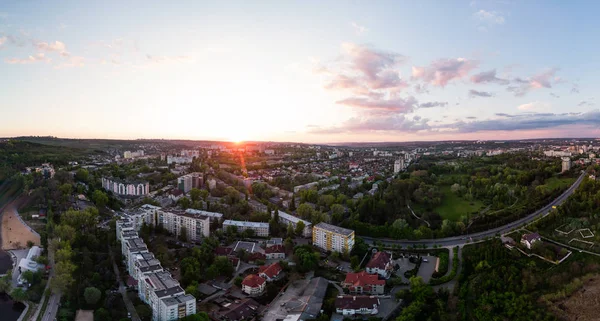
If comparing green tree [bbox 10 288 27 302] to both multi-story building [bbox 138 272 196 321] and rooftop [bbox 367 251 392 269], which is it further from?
rooftop [bbox 367 251 392 269]

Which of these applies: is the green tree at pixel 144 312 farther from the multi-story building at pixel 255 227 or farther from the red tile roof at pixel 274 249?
the multi-story building at pixel 255 227

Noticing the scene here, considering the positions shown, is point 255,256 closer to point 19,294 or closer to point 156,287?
point 156,287

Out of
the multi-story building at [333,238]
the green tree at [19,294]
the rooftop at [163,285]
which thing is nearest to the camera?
the rooftop at [163,285]

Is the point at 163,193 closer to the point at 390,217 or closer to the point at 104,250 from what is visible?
the point at 104,250

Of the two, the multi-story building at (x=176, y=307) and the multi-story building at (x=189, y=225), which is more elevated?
the multi-story building at (x=189, y=225)

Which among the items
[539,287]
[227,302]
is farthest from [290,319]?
[539,287]

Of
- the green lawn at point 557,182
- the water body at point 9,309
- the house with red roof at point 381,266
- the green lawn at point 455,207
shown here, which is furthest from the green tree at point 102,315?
the green lawn at point 557,182
